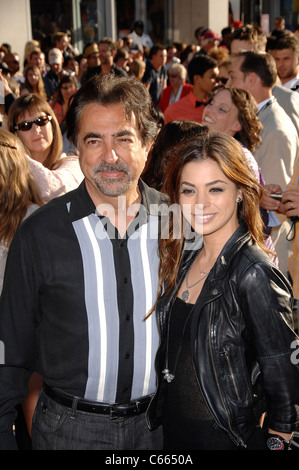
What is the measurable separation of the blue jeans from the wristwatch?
47 centimetres

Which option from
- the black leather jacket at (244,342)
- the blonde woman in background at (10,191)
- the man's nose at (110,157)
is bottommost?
Result: the black leather jacket at (244,342)

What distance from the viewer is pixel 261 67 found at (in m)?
4.82

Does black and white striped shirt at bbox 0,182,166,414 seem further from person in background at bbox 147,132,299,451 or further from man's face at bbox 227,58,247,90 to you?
man's face at bbox 227,58,247,90

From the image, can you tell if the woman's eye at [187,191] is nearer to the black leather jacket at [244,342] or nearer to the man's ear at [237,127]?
the black leather jacket at [244,342]

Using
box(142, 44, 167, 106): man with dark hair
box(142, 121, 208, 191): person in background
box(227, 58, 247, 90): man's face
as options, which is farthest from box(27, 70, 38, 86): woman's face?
box(142, 121, 208, 191): person in background

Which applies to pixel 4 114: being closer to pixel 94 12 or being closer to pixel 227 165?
pixel 227 165

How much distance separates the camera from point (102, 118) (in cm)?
216

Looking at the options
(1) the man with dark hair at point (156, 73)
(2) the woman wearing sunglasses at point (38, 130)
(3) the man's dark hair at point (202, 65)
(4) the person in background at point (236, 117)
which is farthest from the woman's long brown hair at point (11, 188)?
(1) the man with dark hair at point (156, 73)

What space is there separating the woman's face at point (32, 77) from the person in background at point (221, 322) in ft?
20.5

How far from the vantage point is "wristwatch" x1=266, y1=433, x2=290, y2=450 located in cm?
202

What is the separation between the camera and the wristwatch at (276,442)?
79.4 inches

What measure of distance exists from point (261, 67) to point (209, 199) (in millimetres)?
3090

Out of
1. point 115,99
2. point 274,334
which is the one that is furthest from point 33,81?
point 274,334

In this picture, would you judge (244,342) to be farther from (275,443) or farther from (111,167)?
(111,167)
